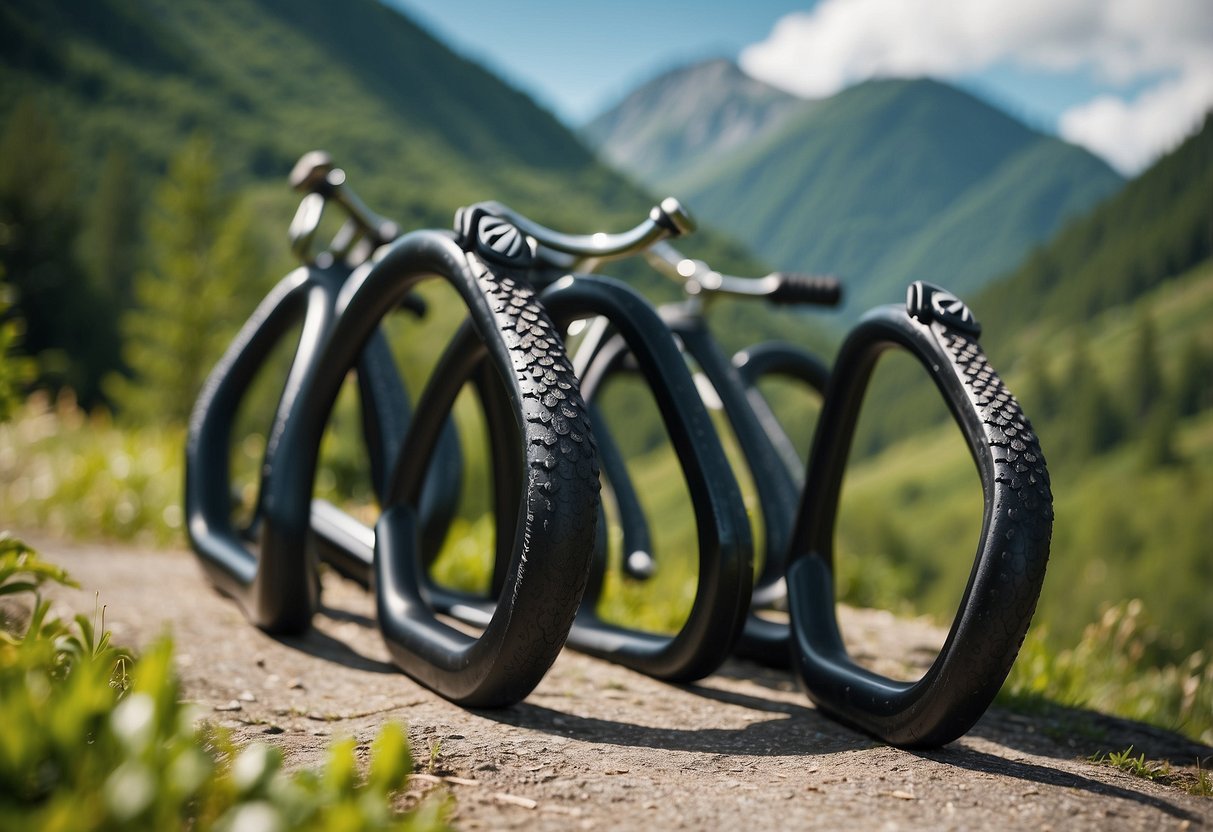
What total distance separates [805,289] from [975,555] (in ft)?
7.67

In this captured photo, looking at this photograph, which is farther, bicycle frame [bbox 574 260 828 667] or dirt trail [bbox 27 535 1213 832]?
bicycle frame [bbox 574 260 828 667]

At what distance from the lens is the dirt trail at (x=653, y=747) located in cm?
180

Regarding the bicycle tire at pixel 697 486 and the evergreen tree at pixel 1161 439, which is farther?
the evergreen tree at pixel 1161 439

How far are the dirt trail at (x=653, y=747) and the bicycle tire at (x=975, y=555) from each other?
0.31 feet

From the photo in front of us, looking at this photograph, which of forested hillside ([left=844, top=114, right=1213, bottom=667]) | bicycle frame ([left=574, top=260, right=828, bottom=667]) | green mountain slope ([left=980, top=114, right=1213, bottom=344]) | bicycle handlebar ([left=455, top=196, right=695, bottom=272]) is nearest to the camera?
bicycle handlebar ([left=455, top=196, right=695, bottom=272])

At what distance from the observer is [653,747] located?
7.52 ft

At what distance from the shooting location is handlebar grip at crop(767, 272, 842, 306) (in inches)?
171

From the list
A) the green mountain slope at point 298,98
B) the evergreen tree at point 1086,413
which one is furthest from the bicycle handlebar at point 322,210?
the green mountain slope at point 298,98

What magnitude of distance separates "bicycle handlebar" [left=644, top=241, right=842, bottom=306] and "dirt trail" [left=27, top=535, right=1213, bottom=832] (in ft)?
5.19

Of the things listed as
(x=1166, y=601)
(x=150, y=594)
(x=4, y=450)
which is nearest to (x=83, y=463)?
(x=4, y=450)

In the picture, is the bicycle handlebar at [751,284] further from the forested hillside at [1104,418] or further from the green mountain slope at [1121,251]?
the green mountain slope at [1121,251]

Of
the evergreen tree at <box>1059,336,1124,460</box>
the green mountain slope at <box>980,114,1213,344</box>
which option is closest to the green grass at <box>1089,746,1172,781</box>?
the green mountain slope at <box>980,114,1213,344</box>

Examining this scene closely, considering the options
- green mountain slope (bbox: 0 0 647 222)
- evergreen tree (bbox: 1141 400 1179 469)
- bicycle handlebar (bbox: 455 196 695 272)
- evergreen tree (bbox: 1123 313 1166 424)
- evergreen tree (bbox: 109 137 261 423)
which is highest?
green mountain slope (bbox: 0 0 647 222)

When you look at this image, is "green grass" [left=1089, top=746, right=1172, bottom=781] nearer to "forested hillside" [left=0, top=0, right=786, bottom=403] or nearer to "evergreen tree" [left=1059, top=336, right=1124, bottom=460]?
"forested hillside" [left=0, top=0, right=786, bottom=403]
